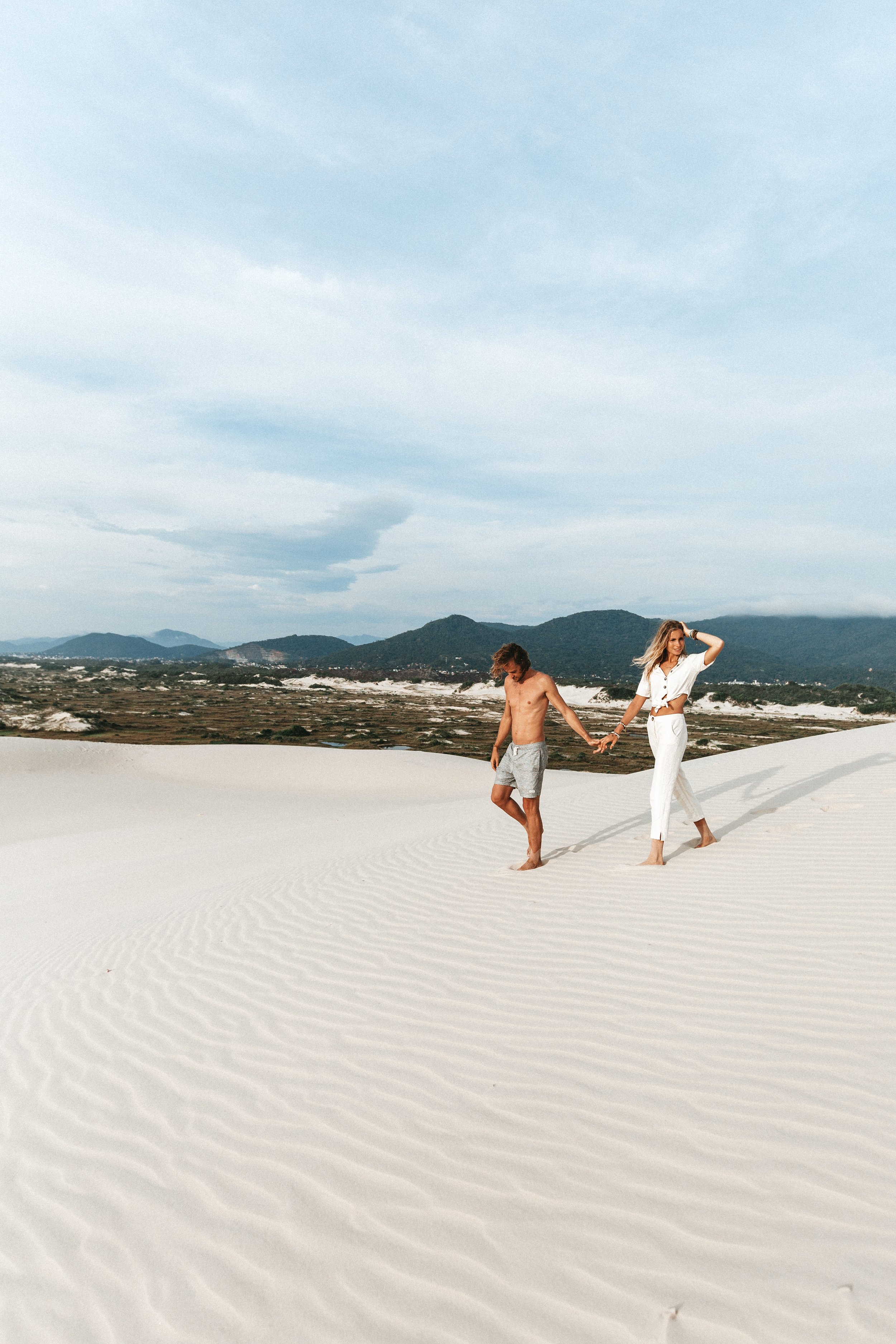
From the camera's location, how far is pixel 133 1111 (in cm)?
323

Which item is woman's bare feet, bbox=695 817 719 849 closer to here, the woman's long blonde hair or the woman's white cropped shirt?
the woman's white cropped shirt

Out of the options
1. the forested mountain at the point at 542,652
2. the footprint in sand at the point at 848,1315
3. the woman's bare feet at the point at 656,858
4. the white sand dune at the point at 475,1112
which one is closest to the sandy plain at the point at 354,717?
the woman's bare feet at the point at 656,858

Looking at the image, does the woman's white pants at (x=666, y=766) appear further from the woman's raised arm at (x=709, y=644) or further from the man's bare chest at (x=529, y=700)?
the man's bare chest at (x=529, y=700)

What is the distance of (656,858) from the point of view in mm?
6211

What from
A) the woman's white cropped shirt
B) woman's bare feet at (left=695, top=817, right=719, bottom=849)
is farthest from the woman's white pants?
woman's bare feet at (left=695, top=817, right=719, bottom=849)

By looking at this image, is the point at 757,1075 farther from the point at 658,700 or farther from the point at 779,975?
the point at 658,700

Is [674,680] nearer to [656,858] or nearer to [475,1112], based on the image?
[656,858]

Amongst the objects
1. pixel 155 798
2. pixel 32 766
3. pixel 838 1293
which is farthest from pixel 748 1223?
pixel 32 766

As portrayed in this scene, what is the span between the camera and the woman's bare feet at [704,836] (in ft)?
21.5

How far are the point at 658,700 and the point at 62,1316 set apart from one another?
5.13 metres

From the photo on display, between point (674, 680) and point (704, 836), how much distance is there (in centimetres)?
199

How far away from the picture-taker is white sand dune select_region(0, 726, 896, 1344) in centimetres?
208

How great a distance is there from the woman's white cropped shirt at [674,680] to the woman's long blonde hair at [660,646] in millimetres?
62

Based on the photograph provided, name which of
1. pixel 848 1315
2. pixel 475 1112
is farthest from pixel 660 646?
pixel 848 1315
